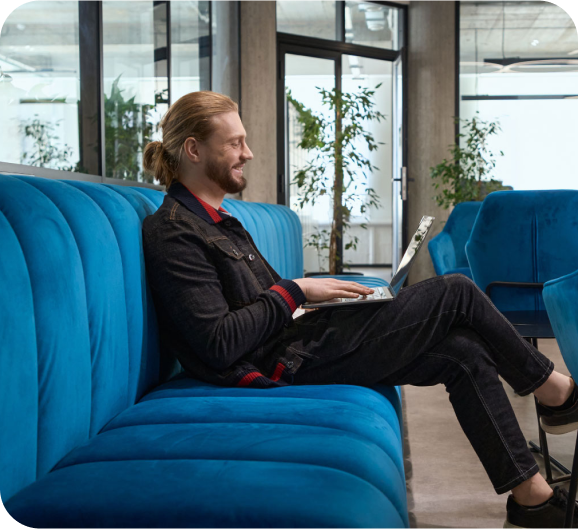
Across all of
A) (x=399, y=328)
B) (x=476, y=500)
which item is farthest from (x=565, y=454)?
(x=399, y=328)

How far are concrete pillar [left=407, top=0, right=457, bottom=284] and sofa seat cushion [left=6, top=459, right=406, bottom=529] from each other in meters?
6.15

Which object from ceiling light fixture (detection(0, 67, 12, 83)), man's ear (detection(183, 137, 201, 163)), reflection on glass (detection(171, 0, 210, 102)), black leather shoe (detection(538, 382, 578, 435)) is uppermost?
reflection on glass (detection(171, 0, 210, 102))

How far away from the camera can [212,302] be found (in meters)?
1.45

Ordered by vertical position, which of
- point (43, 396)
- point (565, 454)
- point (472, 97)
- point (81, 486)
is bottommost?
point (565, 454)

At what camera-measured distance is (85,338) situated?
1184 mm

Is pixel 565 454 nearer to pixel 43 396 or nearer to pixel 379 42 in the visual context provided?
pixel 43 396

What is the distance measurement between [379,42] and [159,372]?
6.20 meters

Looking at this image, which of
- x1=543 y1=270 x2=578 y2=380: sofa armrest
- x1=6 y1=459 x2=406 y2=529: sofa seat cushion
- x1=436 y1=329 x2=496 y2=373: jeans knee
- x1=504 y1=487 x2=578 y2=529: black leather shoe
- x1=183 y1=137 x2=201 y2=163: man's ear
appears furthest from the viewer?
x1=183 y1=137 x2=201 y2=163: man's ear

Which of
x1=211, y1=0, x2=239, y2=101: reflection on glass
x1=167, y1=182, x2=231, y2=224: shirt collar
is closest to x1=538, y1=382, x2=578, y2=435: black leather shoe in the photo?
x1=167, y1=182, x2=231, y2=224: shirt collar

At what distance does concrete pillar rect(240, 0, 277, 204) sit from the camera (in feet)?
19.4

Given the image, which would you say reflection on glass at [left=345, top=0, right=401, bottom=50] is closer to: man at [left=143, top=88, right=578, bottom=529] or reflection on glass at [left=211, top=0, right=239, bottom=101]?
reflection on glass at [left=211, top=0, right=239, bottom=101]

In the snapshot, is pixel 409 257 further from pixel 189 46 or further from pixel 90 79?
pixel 189 46

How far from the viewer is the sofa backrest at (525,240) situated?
2754 mm

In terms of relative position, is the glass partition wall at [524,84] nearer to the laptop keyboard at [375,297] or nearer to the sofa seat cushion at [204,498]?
the laptop keyboard at [375,297]
